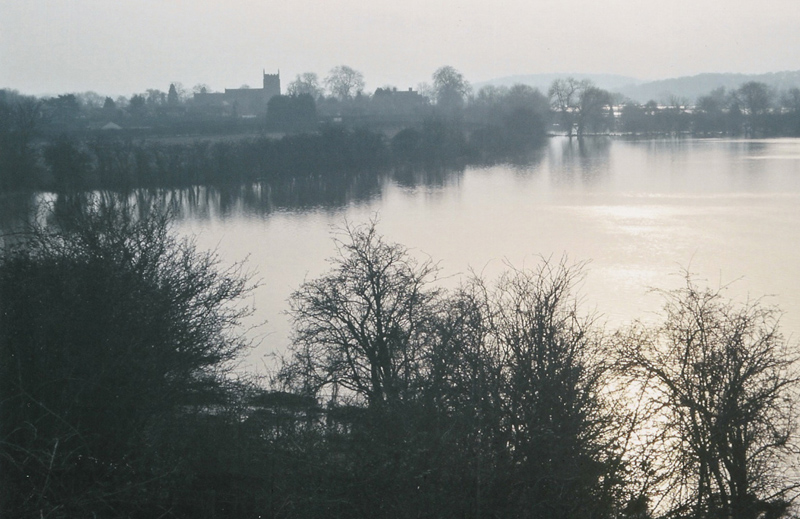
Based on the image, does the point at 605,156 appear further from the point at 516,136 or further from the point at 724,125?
the point at 724,125

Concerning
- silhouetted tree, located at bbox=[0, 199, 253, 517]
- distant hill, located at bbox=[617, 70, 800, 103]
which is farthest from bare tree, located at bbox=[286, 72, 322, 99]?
silhouetted tree, located at bbox=[0, 199, 253, 517]

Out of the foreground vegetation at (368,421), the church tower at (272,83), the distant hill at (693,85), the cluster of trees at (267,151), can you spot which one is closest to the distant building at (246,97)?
the church tower at (272,83)

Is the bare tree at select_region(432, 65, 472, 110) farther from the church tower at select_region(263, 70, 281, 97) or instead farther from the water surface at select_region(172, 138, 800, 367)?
the water surface at select_region(172, 138, 800, 367)

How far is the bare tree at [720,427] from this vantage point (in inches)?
154

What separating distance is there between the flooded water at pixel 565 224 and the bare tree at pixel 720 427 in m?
2.13

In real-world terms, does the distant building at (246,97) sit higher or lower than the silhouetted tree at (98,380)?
higher

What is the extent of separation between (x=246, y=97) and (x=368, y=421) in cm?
4296

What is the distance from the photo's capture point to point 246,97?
4472cm

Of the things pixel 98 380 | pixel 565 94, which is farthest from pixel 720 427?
pixel 565 94

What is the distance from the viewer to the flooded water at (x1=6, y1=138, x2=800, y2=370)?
8.76 m

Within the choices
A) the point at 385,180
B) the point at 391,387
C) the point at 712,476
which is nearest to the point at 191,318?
the point at 391,387

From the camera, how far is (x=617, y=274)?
9266 mm

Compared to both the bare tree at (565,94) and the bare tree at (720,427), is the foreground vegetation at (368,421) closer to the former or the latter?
the bare tree at (720,427)

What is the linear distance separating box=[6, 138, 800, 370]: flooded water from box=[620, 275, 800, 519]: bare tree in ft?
7.00
